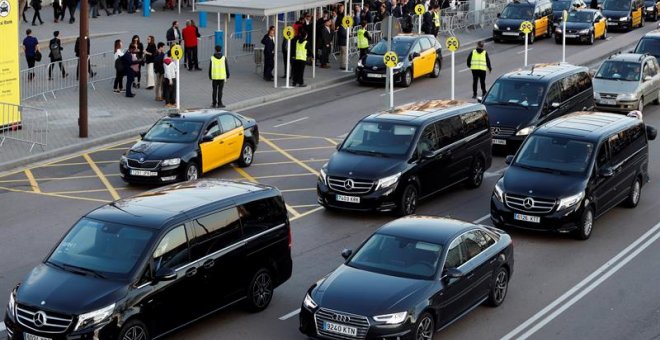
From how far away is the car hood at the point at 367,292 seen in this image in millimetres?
15094

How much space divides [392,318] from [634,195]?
10070mm

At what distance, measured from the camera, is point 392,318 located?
14.9 m

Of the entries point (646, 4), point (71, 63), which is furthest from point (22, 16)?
point (646, 4)

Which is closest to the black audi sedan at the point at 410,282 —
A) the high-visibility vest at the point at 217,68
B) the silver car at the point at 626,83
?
the silver car at the point at 626,83

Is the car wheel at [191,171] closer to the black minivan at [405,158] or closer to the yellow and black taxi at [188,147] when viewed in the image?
the yellow and black taxi at [188,147]

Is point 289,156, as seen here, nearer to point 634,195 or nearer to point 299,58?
point 634,195

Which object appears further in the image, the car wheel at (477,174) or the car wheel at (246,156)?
the car wheel at (246,156)

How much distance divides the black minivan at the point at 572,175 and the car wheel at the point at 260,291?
572 cm

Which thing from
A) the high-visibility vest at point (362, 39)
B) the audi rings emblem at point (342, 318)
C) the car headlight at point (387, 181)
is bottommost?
the audi rings emblem at point (342, 318)

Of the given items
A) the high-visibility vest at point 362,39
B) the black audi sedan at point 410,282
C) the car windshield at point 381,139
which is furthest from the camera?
the high-visibility vest at point 362,39

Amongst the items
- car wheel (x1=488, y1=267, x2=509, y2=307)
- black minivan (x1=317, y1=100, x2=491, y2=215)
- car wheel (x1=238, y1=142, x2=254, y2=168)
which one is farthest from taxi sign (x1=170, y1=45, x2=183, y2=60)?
car wheel (x1=488, y1=267, x2=509, y2=307)

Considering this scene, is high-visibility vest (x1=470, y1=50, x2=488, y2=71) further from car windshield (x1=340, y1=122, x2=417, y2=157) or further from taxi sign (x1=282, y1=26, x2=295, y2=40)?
car windshield (x1=340, y1=122, x2=417, y2=157)

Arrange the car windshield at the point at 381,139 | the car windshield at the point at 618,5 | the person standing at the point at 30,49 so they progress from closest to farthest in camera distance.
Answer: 1. the car windshield at the point at 381,139
2. the person standing at the point at 30,49
3. the car windshield at the point at 618,5

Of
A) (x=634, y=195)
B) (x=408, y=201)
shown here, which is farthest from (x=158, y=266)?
(x=634, y=195)
